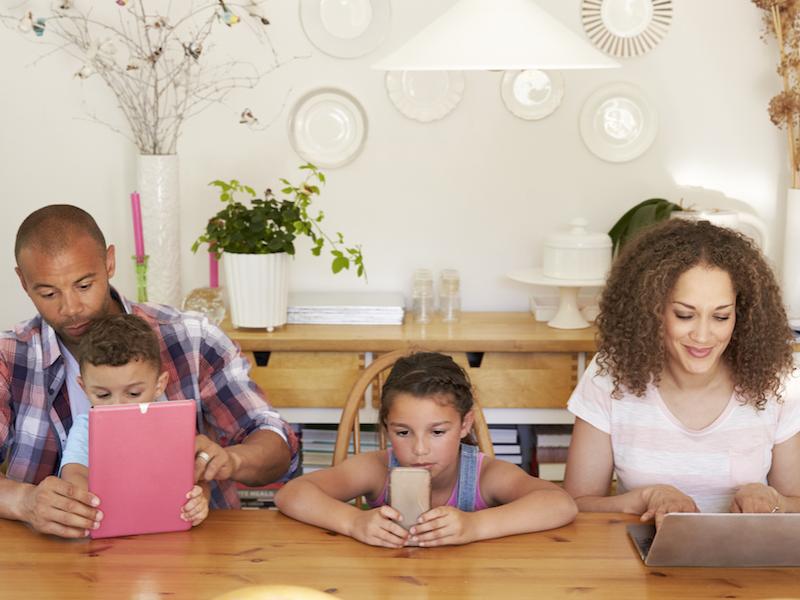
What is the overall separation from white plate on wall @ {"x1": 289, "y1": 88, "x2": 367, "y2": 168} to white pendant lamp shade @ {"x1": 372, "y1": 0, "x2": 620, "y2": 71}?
169 centimetres

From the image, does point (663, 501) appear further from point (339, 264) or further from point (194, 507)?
point (339, 264)

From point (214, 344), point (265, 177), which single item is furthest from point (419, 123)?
point (214, 344)

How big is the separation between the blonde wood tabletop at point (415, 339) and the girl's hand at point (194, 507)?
1203 millimetres

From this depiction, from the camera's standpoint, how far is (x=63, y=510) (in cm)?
158

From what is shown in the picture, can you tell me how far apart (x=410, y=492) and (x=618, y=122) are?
1.87m

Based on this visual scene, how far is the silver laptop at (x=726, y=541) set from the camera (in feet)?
4.73

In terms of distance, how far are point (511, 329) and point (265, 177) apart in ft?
2.82

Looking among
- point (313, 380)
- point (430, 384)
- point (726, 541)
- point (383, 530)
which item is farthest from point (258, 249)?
point (726, 541)

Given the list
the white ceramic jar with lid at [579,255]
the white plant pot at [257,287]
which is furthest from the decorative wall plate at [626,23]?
the white plant pot at [257,287]

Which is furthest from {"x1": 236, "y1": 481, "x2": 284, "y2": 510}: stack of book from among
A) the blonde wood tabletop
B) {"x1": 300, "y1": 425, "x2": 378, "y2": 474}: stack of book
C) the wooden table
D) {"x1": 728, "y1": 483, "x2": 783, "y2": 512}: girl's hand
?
{"x1": 728, "y1": 483, "x2": 783, "y2": 512}: girl's hand

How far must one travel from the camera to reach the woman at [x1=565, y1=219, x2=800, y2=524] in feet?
6.16

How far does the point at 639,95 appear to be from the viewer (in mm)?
3135

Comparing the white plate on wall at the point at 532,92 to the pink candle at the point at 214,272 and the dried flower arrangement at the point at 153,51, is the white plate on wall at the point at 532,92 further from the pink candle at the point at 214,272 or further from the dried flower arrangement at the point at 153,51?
the pink candle at the point at 214,272

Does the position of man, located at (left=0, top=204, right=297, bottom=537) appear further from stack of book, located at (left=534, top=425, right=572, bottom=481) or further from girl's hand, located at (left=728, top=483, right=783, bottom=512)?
stack of book, located at (left=534, top=425, right=572, bottom=481)
